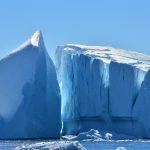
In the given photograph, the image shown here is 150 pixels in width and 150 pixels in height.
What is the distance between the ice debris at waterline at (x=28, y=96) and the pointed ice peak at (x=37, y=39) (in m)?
0.08

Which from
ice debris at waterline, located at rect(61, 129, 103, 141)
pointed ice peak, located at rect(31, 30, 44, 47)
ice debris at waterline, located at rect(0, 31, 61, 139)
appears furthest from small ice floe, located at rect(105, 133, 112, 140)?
pointed ice peak, located at rect(31, 30, 44, 47)

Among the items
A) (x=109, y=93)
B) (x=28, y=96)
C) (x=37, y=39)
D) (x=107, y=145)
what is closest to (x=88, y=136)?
(x=109, y=93)

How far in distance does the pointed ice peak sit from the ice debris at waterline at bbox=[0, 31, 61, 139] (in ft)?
0.25

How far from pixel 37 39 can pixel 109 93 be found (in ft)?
15.2

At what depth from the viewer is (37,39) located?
110 feet

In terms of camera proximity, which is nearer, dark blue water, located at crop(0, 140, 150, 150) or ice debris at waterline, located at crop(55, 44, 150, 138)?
dark blue water, located at crop(0, 140, 150, 150)

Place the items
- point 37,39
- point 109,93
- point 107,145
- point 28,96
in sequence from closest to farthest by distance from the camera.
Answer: point 107,145, point 28,96, point 109,93, point 37,39

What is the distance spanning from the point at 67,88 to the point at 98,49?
2.51 meters

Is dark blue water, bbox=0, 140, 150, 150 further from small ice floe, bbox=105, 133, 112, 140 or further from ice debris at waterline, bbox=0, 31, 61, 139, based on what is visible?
ice debris at waterline, bbox=0, 31, 61, 139

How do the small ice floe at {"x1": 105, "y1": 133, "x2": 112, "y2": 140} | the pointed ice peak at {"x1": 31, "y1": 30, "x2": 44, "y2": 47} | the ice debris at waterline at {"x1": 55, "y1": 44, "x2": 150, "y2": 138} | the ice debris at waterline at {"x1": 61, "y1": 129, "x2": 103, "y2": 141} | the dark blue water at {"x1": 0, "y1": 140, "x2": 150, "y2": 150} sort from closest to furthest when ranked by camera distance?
the dark blue water at {"x1": 0, "y1": 140, "x2": 150, "y2": 150}, the ice debris at waterline at {"x1": 61, "y1": 129, "x2": 103, "y2": 141}, the ice debris at waterline at {"x1": 55, "y1": 44, "x2": 150, "y2": 138}, the small ice floe at {"x1": 105, "y1": 133, "x2": 112, "y2": 140}, the pointed ice peak at {"x1": 31, "y1": 30, "x2": 44, "y2": 47}

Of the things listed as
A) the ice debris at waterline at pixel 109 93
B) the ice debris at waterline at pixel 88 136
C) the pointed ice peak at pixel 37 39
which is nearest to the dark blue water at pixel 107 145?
the ice debris at waterline at pixel 88 136

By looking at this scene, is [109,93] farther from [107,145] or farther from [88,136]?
[107,145]

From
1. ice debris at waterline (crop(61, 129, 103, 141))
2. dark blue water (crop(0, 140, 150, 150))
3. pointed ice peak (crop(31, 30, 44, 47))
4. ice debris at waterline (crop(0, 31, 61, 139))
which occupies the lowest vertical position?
dark blue water (crop(0, 140, 150, 150))

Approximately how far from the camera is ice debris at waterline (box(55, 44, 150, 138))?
3091cm
